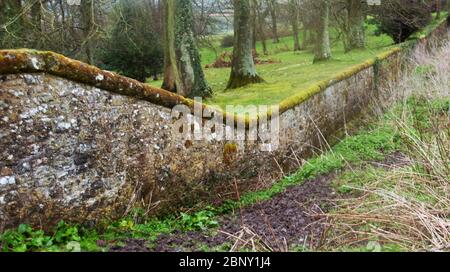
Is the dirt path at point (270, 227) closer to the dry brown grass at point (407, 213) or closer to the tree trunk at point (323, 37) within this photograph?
the dry brown grass at point (407, 213)

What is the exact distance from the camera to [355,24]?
21812mm

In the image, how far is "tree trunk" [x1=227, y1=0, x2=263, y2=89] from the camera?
12.5m

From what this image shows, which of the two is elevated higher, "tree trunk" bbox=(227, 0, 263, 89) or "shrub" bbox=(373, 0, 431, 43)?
"shrub" bbox=(373, 0, 431, 43)

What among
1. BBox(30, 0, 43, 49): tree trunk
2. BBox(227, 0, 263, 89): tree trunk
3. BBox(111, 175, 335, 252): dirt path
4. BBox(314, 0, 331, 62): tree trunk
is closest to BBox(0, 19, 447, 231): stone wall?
BBox(111, 175, 335, 252): dirt path

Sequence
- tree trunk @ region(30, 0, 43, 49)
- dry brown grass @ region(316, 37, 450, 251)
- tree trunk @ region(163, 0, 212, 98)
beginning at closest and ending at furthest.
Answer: dry brown grass @ region(316, 37, 450, 251), tree trunk @ region(30, 0, 43, 49), tree trunk @ region(163, 0, 212, 98)

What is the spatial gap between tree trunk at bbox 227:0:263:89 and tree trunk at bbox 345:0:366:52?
407 inches

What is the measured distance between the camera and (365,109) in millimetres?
12977

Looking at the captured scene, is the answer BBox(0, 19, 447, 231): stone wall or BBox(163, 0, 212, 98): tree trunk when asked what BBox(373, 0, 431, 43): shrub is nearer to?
BBox(163, 0, 212, 98): tree trunk

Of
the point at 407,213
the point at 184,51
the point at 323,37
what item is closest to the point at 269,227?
the point at 407,213

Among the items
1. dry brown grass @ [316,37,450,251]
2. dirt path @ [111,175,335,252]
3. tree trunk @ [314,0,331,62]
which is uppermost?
tree trunk @ [314,0,331,62]

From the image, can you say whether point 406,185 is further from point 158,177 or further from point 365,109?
point 365,109
